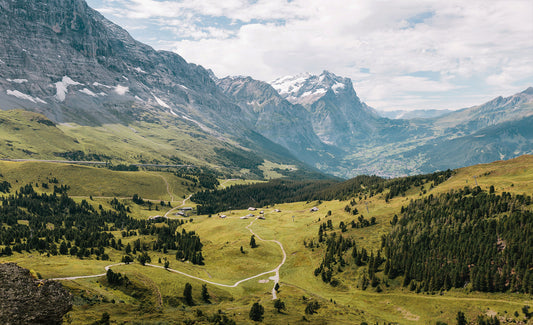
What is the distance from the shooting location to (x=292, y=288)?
109 meters

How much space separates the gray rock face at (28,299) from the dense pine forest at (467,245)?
323 ft

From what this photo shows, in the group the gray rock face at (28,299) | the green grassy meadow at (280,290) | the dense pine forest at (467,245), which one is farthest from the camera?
the dense pine forest at (467,245)

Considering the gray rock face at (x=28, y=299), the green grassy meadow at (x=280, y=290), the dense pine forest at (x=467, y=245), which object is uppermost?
the dense pine forest at (x=467, y=245)

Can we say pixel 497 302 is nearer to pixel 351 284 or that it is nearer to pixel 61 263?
pixel 351 284

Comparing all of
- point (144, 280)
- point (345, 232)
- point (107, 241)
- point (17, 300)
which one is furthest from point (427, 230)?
point (107, 241)

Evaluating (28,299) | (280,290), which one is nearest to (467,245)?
(280,290)

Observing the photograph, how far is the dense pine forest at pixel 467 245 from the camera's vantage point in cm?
9181

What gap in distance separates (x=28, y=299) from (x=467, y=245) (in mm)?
119884

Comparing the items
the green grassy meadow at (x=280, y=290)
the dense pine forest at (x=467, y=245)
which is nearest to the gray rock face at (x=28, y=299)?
the green grassy meadow at (x=280, y=290)

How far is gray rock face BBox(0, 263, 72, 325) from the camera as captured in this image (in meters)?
47.2

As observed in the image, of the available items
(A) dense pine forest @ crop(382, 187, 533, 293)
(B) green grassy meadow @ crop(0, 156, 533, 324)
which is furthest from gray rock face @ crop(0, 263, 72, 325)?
(A) dense pine forest @ crop(382, 187, 533, 293)

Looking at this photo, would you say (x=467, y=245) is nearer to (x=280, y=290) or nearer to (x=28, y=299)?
(x=280, y=290)

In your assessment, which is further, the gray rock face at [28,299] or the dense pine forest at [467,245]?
the dense pine forest at [467,245]

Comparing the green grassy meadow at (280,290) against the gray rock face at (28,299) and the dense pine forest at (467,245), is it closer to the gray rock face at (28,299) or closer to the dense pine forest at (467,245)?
the gray rock face at (28,299)
